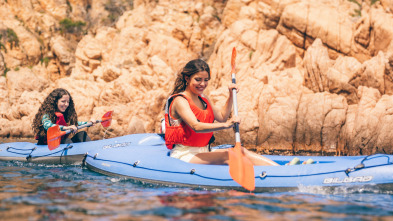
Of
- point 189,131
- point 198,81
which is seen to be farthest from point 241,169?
point 198,81

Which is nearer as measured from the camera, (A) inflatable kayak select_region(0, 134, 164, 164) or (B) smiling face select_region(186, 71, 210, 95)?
(B) smiling face select_region(186, 71, 210, 95)

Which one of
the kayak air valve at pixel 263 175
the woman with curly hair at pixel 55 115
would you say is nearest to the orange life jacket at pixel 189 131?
the kayak air valve at pixel 263 175

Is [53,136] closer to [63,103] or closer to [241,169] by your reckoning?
[63,103]

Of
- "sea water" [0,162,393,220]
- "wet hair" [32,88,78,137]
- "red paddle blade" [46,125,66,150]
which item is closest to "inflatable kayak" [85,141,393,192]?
"sea water" [0,162,393,220]

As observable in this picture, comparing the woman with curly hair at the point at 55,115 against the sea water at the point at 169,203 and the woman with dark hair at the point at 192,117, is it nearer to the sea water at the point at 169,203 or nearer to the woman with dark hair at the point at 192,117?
the sea water at the point at 169,203

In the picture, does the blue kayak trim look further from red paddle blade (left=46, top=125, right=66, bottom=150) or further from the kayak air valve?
red paddle blade (left=46, top=125, right=66, bottom=150)

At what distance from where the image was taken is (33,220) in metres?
2.57

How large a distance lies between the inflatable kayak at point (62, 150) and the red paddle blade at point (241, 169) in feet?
9.82

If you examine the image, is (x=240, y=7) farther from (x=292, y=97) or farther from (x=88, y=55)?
(x=88, y=55)

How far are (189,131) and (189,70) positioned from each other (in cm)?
71

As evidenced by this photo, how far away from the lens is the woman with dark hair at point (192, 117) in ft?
13.1

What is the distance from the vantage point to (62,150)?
638 centimetres

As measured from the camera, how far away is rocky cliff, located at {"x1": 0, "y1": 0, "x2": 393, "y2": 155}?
33.9 feet

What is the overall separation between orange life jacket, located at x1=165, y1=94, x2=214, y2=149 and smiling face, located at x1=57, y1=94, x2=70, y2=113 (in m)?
3.01
